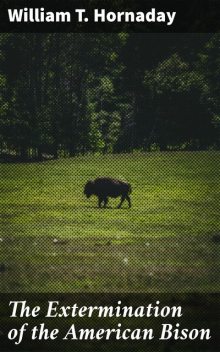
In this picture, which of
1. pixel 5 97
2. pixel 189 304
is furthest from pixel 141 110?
pixel 189 304

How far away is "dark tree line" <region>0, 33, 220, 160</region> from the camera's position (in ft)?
130

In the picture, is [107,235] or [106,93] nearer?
[107,235]

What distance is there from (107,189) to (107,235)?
20.8ft

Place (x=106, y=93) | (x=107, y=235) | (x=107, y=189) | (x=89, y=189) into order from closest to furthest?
(x=107, y=235)
(x=107, y=189)
(x=89, y=189)
(x=106, y=93)

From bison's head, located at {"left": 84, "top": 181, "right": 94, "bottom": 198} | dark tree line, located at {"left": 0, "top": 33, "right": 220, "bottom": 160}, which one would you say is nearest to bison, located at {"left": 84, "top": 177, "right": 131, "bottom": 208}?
bison's head, located at {"left": 84, "top": 181, "right": 94, "bottom": 198}

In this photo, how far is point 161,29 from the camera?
11.8 m

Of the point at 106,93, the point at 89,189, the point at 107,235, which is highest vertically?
the point at 106,93

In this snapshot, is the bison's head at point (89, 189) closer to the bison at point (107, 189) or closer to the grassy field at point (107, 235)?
the bison at point (107, 189)

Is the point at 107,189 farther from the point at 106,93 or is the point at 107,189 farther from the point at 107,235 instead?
the point at 106,93

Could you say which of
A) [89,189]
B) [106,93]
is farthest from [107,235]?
[106,93]

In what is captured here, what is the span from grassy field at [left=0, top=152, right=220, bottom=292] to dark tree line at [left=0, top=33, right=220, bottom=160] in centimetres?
1105

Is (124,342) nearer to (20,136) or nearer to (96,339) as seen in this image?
(96,339)

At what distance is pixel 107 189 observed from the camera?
20.4m

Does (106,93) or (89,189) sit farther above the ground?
(106,93)
